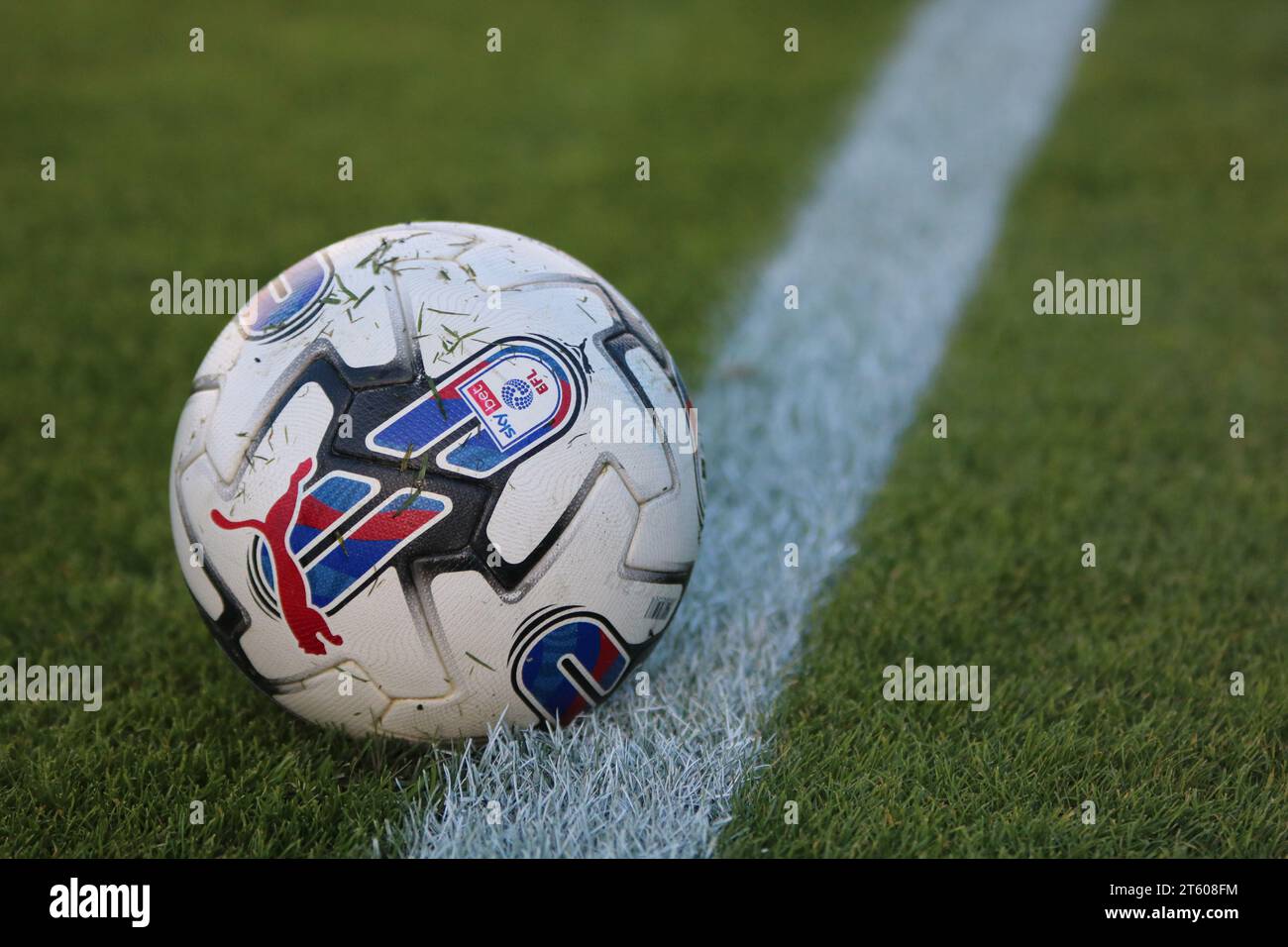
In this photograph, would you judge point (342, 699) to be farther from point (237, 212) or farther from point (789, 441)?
point (237, 212)

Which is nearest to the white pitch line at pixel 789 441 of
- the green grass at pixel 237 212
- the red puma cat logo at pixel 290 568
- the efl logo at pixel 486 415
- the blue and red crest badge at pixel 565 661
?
the blue and red crest badge at pixel 565 661

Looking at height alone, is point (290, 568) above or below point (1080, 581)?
above

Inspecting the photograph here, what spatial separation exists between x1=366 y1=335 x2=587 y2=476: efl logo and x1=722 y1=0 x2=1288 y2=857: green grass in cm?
91

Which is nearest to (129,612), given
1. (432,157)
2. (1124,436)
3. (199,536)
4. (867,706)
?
(199,536)

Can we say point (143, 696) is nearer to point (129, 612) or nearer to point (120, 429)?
point (129, 612)

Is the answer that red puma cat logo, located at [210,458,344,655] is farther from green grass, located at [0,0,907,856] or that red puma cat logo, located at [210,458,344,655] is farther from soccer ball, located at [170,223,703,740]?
green grass, located at [0,0,907,856]

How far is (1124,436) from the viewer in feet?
13.5

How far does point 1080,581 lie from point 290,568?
86.5 inches

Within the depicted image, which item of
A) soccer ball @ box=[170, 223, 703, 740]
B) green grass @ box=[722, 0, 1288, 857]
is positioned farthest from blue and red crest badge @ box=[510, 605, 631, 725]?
green grass @ box=[722, 0, 1288, 857]

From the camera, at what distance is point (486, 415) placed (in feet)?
7.70

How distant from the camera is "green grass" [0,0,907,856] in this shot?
2.57 m

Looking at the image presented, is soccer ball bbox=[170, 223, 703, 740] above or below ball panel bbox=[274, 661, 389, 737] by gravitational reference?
above

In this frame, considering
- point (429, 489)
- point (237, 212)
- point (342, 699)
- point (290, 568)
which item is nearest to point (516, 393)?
point (429, 489)

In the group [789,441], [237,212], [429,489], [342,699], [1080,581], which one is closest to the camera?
[429,489]
